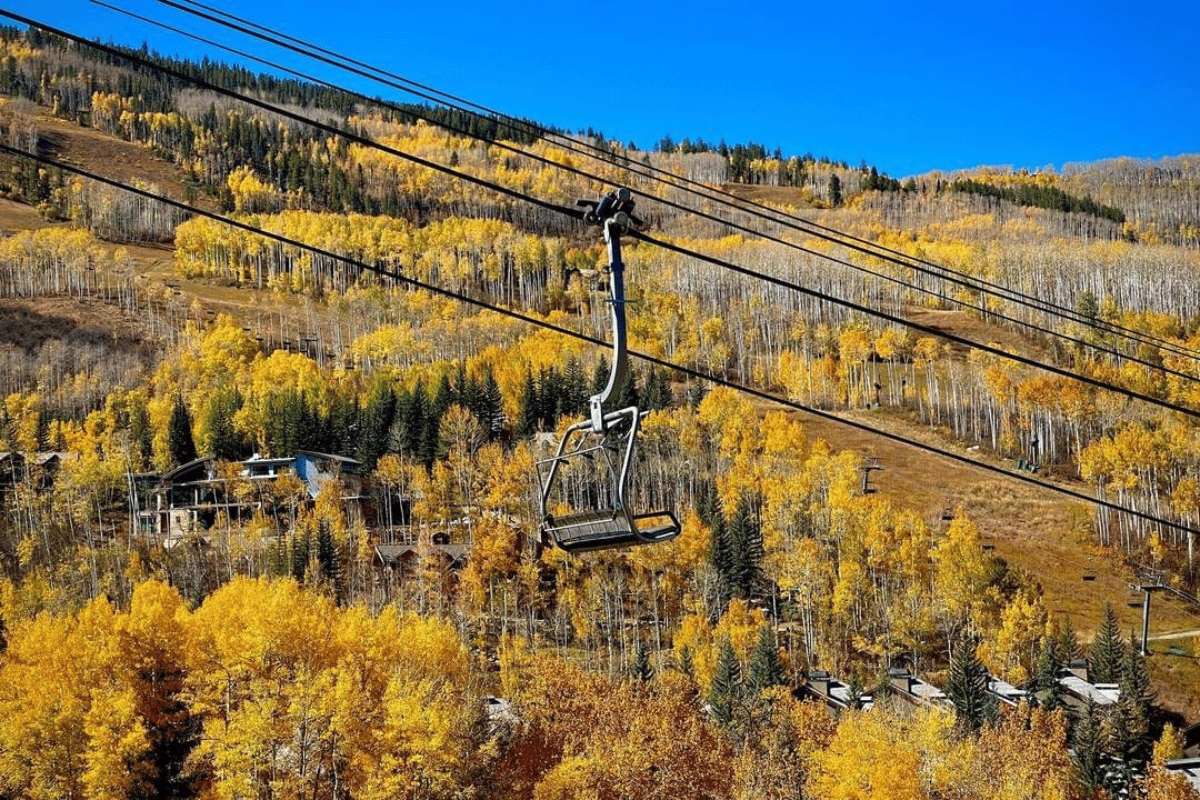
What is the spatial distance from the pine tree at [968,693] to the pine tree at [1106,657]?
367 inches

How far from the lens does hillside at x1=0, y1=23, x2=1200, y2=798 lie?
44.6 meters

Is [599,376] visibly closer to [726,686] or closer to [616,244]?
[726,686]

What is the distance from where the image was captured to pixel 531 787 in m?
43.8

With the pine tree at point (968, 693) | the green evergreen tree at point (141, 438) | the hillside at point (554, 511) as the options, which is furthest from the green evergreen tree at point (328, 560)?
the pine tree at point (968, 693)

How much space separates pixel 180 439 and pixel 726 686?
5919 cm

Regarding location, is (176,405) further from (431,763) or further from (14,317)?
(431,763)

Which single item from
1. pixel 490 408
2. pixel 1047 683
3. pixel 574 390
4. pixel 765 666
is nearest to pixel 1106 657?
pixel 1047 683

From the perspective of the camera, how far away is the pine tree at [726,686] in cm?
5425

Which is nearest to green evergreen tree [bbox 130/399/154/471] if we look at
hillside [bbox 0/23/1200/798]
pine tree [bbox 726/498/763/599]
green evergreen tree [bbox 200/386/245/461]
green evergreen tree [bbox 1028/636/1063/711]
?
hillside [bbox 0/23/1200/798]

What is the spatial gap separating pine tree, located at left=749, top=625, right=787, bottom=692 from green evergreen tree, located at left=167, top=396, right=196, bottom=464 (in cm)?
5622

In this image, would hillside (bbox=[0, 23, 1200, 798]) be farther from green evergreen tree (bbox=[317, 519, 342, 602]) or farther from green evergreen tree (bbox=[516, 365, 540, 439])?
green evergreen tree (bbox=[516, 365, 540, 439])

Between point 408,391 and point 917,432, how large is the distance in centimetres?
4963

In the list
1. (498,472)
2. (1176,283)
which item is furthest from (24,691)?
(1176,283)

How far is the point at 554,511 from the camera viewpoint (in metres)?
74.0
